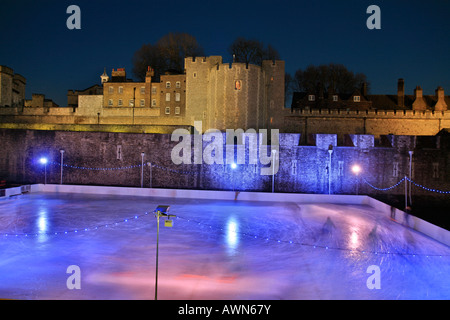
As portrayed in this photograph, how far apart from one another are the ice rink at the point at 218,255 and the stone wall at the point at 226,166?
5295 mm

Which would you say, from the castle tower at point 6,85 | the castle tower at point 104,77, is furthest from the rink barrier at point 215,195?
the castle tower at point 104,77

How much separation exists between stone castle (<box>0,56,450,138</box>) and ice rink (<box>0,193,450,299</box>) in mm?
14268

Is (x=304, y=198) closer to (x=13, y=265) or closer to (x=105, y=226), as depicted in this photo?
(x=105, y=226)

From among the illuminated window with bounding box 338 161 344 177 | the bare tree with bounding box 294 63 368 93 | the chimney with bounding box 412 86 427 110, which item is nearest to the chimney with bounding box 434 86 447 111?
the chimney with bounding box 412 86 427 110

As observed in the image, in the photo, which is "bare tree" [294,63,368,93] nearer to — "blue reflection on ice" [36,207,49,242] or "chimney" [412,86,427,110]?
"chimney" [412,86,427,110]

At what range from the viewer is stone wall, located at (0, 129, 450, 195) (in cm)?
1712

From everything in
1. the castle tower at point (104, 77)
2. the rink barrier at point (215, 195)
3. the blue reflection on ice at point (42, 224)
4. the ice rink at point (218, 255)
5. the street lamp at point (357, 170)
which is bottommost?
the ice rink at point (218, 255)

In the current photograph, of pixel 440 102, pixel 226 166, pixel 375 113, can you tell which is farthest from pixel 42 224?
pixel 440 102

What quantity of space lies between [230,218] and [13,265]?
21.0ft

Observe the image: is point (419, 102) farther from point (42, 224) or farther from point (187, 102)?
point (42, 224)

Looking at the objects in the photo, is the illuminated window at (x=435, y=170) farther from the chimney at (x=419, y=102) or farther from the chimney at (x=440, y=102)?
the chimney at (x=440, y=102)

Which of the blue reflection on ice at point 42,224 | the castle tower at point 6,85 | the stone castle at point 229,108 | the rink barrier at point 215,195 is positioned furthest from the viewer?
the castle tower at point 6,85

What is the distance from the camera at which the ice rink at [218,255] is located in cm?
533

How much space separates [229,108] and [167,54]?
41.9ft
